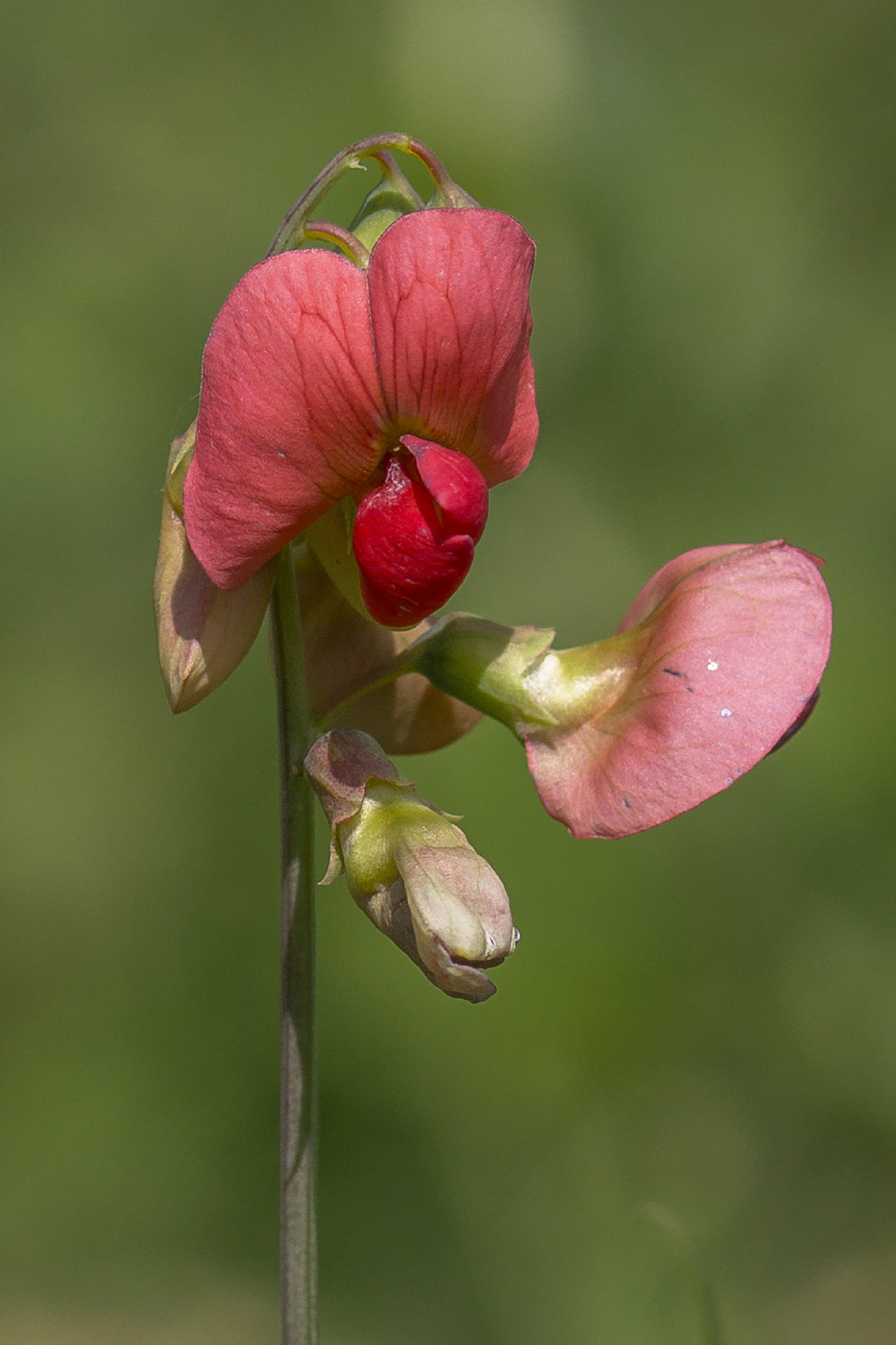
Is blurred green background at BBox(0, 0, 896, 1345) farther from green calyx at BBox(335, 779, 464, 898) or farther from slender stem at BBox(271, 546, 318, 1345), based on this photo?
green calyx at BBox(335, 779, 464, 898)

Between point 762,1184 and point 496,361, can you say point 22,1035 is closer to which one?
point 762,1184

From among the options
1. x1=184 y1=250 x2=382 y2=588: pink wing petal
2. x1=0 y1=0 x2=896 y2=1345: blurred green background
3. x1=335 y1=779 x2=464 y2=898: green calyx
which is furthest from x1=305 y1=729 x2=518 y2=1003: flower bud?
x1=0 y1=0 x2=896 y2=1345: blurred green background

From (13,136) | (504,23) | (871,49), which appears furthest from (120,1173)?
(871,49)

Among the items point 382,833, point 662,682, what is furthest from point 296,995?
point 662,682

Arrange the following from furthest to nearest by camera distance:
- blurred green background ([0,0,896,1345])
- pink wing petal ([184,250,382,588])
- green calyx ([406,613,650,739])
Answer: blurred green background ([0,0,896,1345]) → green calyx ([406,613,650,739]) → pink wing petal ([184,250,382,588])

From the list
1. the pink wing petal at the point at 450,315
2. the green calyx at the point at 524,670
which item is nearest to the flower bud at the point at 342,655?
the green calyx at the point at 524,670

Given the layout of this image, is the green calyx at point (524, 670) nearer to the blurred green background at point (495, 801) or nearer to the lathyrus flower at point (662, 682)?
the lathyrus flower at point (662, 682)

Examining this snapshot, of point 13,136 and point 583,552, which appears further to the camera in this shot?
point 13,136
